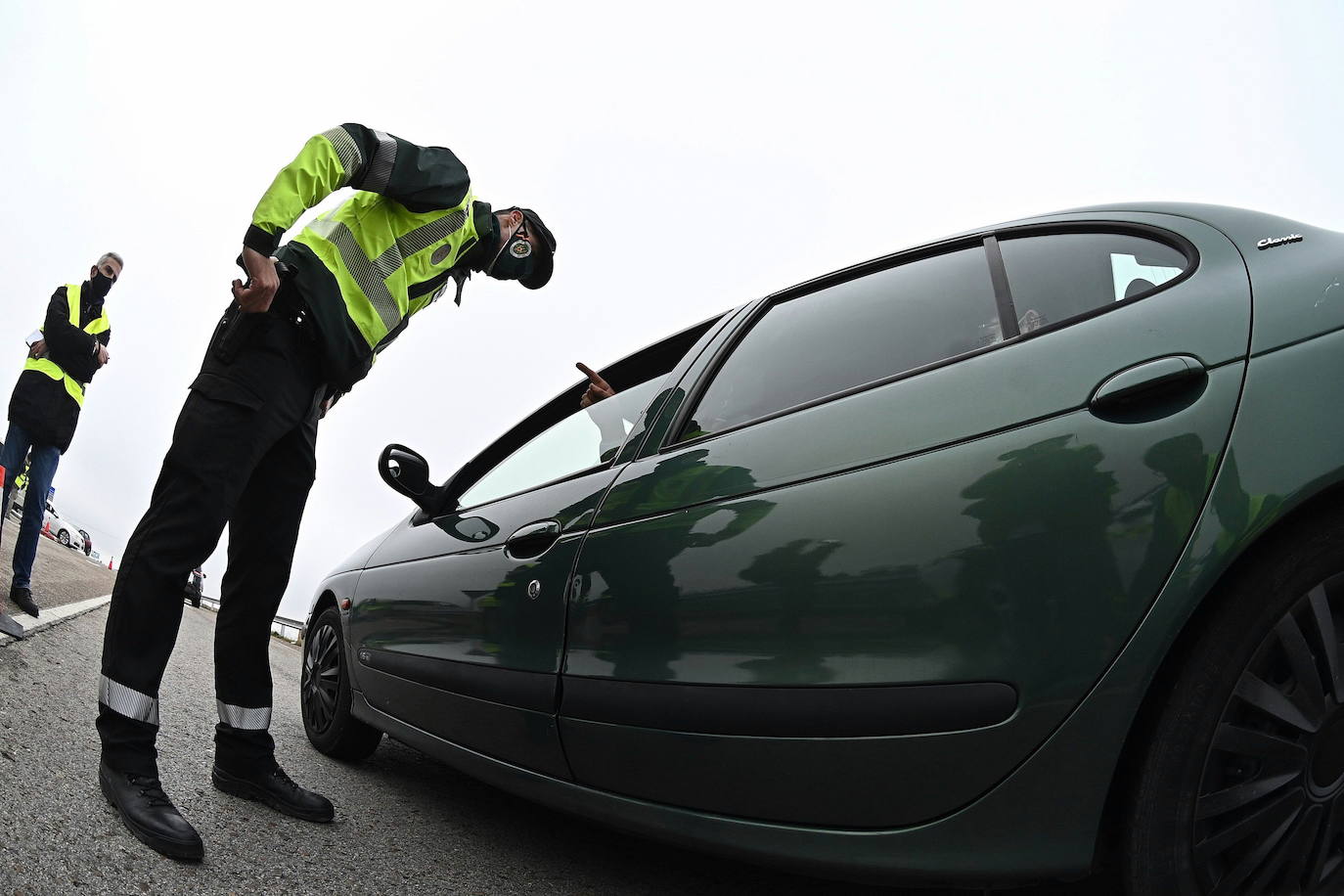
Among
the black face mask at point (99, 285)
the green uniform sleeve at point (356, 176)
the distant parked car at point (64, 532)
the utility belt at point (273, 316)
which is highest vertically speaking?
the black face mask at point (99, 285)

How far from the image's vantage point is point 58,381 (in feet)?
16.4

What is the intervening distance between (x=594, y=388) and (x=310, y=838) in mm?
1402

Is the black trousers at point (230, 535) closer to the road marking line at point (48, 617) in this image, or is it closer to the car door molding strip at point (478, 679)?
the car door molding strip at point (478, 679)

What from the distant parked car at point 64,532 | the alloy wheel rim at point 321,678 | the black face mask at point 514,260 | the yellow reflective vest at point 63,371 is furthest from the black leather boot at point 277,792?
the distant parked car at point 64,532

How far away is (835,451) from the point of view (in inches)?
61.6

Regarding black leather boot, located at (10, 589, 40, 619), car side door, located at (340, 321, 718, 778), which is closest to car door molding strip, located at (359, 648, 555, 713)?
car side door, located at (340, 321, 718, 778)

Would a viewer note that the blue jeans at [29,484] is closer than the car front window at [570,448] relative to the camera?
No

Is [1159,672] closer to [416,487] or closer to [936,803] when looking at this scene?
[936,803]

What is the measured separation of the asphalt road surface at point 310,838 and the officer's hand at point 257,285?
3.90 ft

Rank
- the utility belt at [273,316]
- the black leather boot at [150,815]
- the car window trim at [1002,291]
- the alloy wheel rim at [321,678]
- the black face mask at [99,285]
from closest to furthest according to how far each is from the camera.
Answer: the car window trim at [1002,291] → the black leather boot at [150,815] → the utility belt at [273,316] → the alloy wheel rim at [321,678] → the black face mask at [99,285]

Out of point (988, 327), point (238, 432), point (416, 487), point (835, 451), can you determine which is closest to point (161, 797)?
point (238, 432)

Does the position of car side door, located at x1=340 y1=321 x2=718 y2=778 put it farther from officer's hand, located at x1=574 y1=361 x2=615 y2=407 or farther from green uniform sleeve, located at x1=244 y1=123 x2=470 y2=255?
green uniform sleeve, located at x1=244 y1=123 x2=470 y2=255

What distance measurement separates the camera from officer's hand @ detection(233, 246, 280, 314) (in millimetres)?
2119

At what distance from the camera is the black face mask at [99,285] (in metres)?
5.19
